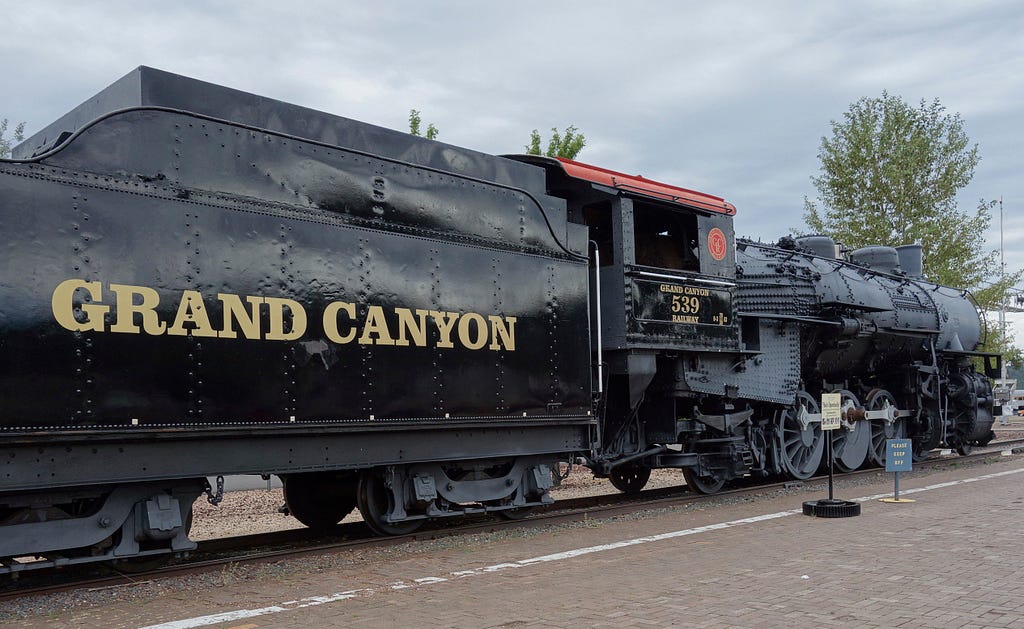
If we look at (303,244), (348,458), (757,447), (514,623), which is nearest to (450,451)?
(348,458)

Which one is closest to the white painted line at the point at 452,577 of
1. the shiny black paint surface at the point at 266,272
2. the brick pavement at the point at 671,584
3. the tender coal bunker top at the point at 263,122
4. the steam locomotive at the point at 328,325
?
the brick pavement at the point at 671,584

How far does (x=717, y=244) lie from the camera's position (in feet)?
32.7

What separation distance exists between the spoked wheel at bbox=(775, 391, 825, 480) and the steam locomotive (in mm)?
928

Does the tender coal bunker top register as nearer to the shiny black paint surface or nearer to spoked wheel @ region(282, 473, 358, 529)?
the shiny black paint surface

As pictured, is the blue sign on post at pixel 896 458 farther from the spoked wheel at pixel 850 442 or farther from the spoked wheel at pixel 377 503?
the spoked wheel at pixel 377 503

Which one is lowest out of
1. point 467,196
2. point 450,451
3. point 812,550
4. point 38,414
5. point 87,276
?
point 812,550

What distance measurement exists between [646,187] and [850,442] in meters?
6.47

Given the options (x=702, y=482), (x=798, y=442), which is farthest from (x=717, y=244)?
(x=798, y=442)

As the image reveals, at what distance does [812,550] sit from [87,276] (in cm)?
575

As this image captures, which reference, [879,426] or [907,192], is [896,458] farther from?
[907,192]

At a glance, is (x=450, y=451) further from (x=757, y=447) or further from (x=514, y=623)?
(x=757, y=447)

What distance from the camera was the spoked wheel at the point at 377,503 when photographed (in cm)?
725

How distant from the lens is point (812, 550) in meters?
6.77

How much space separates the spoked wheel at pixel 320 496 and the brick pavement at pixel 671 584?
48.7 inches
